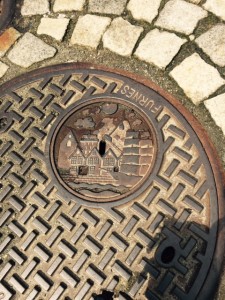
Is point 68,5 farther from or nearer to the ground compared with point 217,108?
farther from the ground

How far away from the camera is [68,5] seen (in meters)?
3.24

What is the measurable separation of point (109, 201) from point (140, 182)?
229 millimetres

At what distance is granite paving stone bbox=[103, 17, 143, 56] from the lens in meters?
2.95

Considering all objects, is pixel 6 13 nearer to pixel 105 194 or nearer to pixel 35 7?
pixel 35 7

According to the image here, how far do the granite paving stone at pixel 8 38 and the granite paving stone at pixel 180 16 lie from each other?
119cm

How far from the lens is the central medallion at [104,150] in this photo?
2463 mm

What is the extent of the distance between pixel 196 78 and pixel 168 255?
1.25 m

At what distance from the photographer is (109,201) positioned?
2.41 m

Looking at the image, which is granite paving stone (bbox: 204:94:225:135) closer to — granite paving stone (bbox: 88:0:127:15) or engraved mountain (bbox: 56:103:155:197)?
engraved mountain (bbox: 56:103:155:197)

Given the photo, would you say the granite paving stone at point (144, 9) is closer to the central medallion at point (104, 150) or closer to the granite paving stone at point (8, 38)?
the central medallion at point (104, 150)

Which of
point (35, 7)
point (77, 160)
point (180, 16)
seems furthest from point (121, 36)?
point (77, 160)

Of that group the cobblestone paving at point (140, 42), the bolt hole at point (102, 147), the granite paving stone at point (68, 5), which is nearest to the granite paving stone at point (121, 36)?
the cobblestone paving at point (140, 42)

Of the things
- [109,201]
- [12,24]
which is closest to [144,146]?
[109,201]

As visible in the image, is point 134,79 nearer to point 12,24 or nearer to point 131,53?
point 131,53
